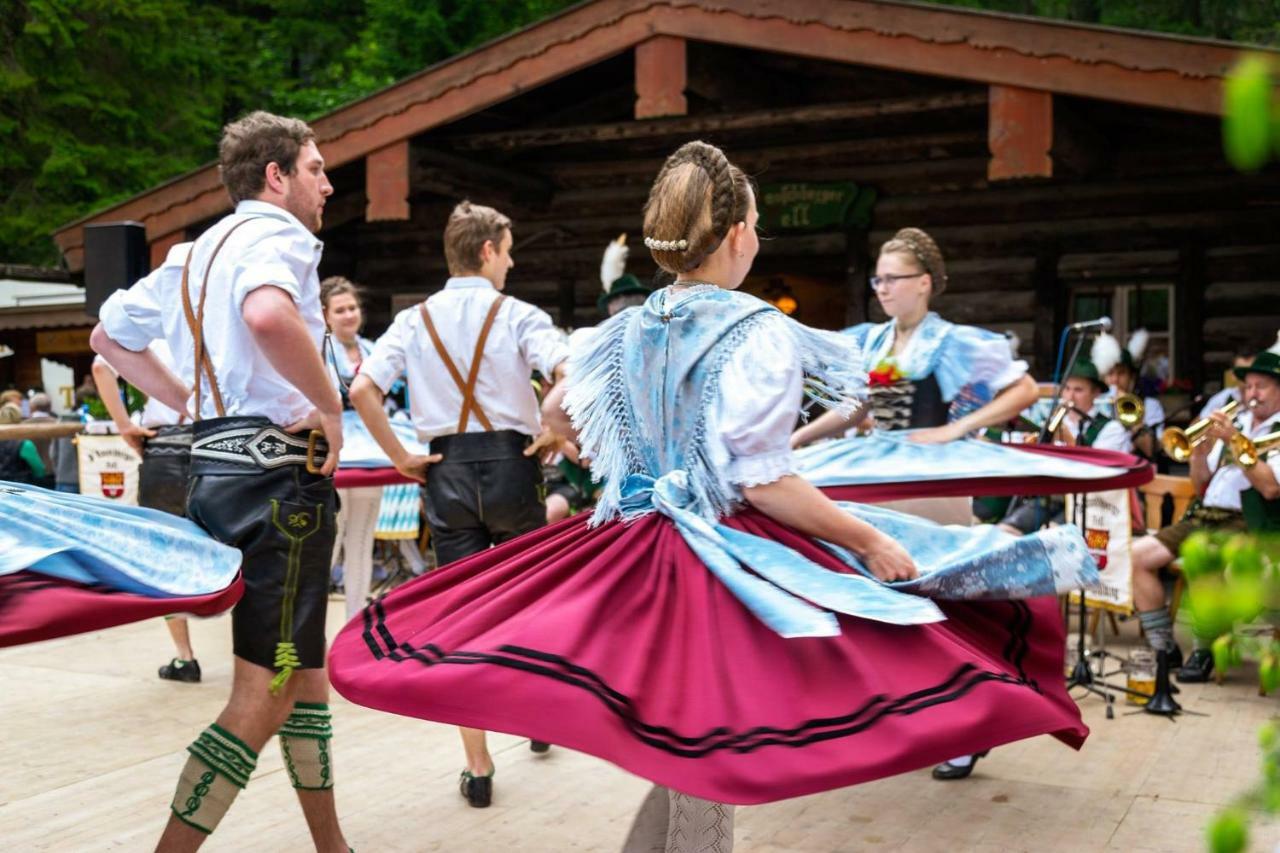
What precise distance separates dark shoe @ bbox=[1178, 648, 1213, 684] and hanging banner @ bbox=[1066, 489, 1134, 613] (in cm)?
40

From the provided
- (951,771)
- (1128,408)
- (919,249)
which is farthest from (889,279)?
(1128,408)

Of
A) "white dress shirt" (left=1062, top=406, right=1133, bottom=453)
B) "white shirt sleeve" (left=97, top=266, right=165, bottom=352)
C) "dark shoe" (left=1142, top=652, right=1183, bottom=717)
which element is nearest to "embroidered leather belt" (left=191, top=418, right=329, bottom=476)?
"white shirt sleeve" (left=97, top=266, right=165, bottom=352)

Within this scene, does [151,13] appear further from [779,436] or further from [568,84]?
[779,436]

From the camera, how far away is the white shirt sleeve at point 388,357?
4.57 meters

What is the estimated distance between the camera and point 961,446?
4766mm

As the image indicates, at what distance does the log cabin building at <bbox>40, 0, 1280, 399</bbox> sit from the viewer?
8.30m

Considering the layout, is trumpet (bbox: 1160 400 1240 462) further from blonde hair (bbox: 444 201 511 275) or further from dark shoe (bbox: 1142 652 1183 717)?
blonde hair (bbox: 444 201 511 275)

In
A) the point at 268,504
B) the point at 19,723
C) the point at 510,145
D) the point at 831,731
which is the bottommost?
the point at 19,723

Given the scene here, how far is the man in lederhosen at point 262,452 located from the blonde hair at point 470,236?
1.18m

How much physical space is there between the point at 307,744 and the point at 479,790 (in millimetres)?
1097

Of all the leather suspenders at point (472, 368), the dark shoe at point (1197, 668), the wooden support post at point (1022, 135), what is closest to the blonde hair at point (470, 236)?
the leather suspenders at point (472, 368)

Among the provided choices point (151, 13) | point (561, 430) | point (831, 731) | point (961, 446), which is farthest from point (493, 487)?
point (151, 13)

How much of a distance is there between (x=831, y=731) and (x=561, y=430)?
1.44m

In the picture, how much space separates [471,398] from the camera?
4523 millimetres
